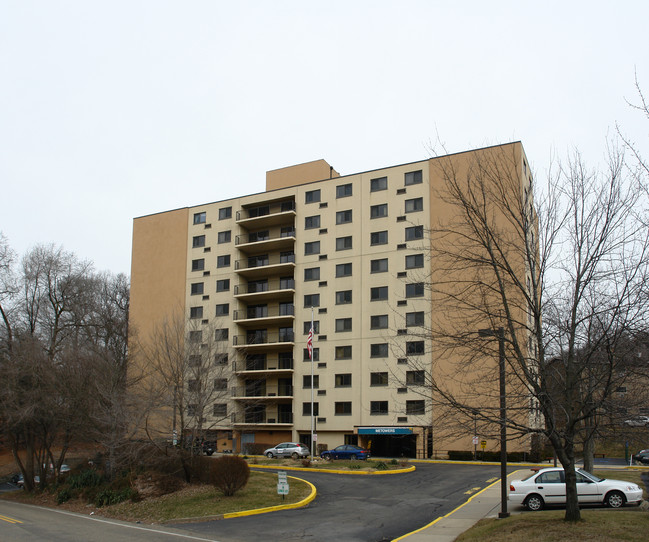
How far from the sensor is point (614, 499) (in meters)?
18.9

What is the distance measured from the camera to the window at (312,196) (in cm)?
5725

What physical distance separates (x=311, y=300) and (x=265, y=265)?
714 cm

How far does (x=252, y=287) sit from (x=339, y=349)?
41.8 ft

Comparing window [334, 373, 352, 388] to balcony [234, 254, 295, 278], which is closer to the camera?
window [334, 373, 352, 388]

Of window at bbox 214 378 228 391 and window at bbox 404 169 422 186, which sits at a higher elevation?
window at bbox 404 169 422 186

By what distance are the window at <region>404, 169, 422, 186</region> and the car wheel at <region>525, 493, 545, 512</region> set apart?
116 feet

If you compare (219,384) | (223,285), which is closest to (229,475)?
(219,384)

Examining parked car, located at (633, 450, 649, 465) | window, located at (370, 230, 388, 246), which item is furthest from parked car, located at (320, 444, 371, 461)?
parked car, located at (633, 450, 649, 465)

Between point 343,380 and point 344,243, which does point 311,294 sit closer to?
point 344,243

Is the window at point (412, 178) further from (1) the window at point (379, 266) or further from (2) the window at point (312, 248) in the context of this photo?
(2) the window at point (312, 248)

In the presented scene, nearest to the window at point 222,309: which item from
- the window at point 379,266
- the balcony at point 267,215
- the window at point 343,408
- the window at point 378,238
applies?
the balcony at point 267,215

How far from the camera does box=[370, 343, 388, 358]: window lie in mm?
50438

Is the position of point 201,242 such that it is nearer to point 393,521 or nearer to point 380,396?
point 380,396

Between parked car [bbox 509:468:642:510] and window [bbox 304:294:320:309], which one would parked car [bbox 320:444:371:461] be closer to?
window [bbox 304:294:320:309]
